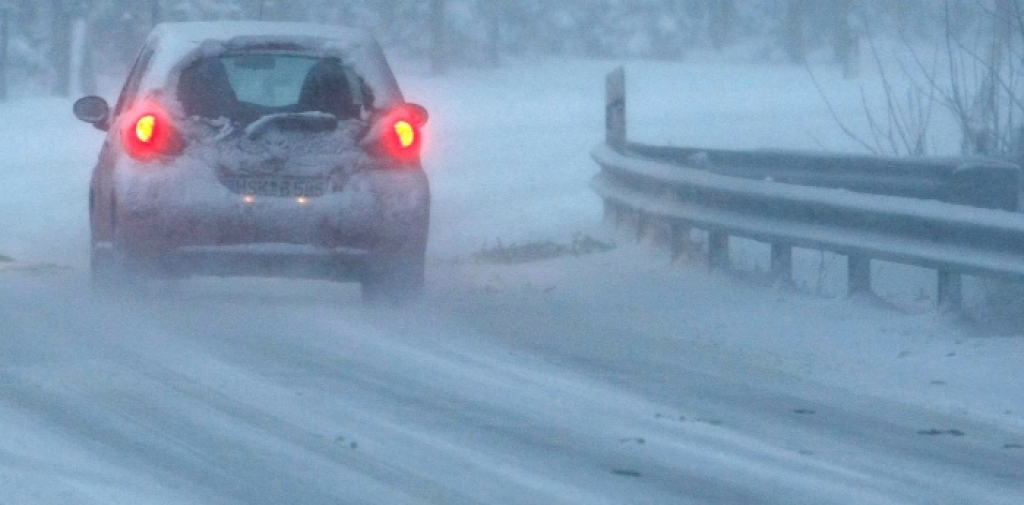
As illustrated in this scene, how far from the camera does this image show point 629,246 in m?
13.1

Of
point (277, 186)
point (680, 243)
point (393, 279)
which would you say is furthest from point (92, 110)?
point (680, 243)

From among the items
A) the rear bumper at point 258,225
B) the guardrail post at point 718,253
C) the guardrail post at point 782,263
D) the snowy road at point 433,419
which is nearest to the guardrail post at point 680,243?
the guardrail post at point 718,253

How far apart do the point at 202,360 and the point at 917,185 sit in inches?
270

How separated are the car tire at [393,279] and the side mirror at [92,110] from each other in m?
1.95

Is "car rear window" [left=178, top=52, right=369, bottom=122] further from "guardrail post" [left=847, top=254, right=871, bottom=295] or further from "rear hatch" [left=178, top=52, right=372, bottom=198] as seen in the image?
"guardrail post" [left=847, top=254, right=871, bottom=295]

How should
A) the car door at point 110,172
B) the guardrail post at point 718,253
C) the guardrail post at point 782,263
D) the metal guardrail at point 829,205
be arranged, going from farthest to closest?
the guardrail post at point 718,253 < the guardrail post at point 782,263 < the car door at point 110,172 < the metal guardrail at point 829,205

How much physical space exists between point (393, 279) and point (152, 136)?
1505mm

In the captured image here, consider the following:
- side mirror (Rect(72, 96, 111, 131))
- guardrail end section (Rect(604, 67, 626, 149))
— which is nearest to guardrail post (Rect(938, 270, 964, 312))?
side mirror (Rect(72, 96, 111, 131))

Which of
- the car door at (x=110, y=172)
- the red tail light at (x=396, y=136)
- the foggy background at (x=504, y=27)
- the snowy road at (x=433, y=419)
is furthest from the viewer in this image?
the foggy background at (x=504, y=27)

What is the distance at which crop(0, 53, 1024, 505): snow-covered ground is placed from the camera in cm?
618

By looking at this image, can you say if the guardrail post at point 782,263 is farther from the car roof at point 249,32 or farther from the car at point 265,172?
the car roof at point 249,32

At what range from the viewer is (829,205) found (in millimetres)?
10336

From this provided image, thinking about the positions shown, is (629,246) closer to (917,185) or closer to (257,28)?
(917,185)

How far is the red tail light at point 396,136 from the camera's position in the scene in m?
10.1
